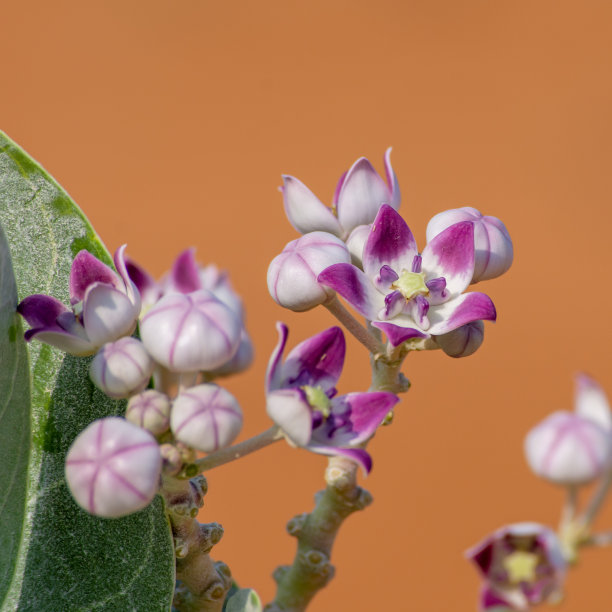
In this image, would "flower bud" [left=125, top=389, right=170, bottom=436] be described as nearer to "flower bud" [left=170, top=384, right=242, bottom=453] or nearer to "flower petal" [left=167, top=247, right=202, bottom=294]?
"flower bud" [left=170, top=384, right=242, bottom=453]

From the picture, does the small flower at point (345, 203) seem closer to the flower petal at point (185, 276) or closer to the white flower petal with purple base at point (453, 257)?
the white flower petal with purple base at point (453, 257)

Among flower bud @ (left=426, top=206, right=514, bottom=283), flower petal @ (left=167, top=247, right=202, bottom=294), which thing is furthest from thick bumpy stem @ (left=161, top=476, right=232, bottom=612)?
flower petal @ (left=167, top=247, right=202, bottom=294)

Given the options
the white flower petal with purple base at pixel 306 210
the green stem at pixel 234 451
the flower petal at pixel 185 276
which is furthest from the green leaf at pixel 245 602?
the flower petal at pixel 185 276

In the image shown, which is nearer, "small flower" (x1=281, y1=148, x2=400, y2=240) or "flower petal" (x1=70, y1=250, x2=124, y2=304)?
"flower petal" (x1=70, y1=250, x2=124, y2=304)

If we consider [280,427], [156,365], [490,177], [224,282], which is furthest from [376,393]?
[490,177]

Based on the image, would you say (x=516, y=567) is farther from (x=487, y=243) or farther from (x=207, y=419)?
(x=487, y=243)

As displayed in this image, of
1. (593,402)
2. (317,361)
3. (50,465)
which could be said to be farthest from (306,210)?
(593,402)

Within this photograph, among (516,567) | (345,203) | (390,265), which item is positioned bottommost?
(516,567)
